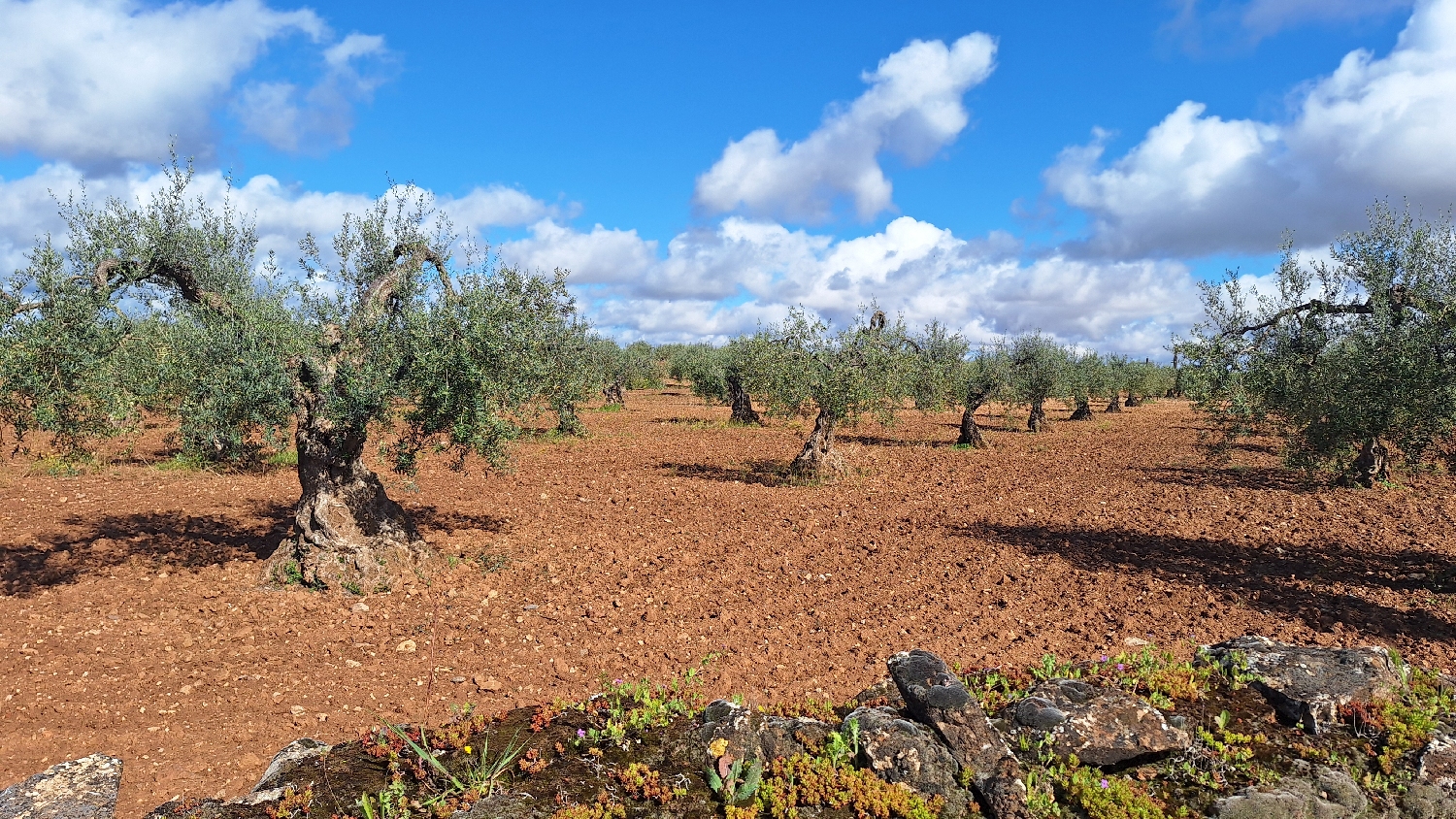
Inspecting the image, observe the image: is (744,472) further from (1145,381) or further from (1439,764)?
(1145,381)

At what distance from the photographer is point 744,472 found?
23.0 meters

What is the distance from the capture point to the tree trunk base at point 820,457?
21.5 metres

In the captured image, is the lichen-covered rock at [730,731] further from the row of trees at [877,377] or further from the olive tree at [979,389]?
the olive tree at [979,389]

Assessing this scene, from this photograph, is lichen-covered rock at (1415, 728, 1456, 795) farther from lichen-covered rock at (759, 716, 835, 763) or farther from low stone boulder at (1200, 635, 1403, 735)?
lichen-covered rock at (759, 716, 835, 763)

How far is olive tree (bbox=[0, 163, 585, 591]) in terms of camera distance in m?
10.2

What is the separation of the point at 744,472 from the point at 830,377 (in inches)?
167

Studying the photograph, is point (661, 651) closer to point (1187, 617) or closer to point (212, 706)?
point (212, 706)

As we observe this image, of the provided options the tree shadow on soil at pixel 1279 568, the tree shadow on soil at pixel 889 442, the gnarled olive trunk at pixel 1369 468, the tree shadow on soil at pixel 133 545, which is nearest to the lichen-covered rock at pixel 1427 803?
the tree shadow on soil at pixel 1279 568

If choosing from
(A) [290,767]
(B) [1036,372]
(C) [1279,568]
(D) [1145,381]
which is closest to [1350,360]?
(C) [1279,568]

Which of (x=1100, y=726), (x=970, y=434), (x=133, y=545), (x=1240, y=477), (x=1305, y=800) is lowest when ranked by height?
(x=133, y=545)

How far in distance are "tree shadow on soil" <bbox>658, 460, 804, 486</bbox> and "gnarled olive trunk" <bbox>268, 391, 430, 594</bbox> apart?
10582mm

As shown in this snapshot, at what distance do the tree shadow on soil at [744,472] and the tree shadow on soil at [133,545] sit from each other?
35.3ft

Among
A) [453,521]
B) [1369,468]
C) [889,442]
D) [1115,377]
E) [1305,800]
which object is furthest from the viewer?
[1115,377]

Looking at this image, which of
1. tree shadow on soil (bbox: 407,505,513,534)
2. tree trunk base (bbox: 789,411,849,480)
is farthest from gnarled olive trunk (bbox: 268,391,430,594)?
tree trunk base (bbox: 789,411,849,480)
